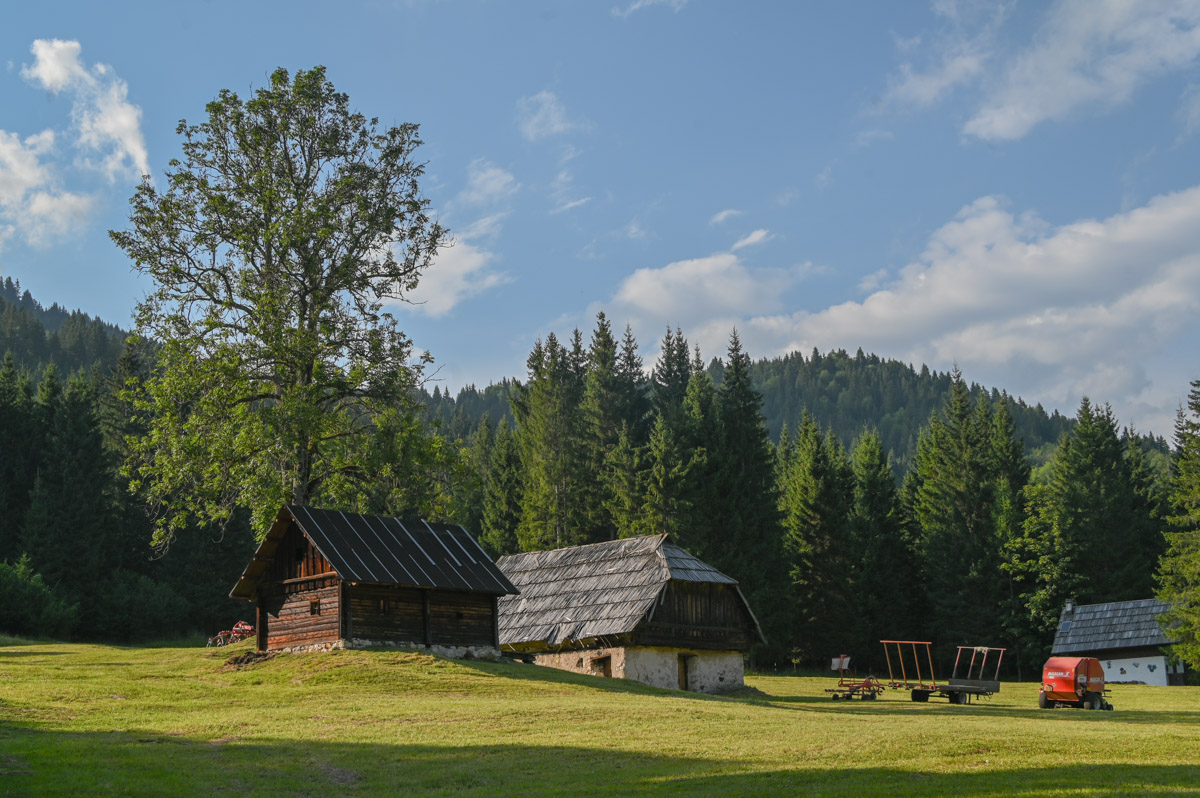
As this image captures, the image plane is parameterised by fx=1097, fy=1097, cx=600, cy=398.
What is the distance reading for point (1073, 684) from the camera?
36375 mm

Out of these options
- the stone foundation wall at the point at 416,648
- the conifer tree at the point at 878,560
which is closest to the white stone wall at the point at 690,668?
the stone foundation wall at the point at 416,648

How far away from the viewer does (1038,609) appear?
63.0m

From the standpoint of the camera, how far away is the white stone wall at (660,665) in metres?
38.6

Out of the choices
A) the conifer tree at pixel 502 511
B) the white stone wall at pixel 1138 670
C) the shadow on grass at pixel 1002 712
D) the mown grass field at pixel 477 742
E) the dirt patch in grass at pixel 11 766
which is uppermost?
the conifer tree at pixel 502 511

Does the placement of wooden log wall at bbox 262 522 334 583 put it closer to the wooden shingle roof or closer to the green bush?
the wooden shingle roof

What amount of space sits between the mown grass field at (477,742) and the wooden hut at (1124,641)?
95.4 feet

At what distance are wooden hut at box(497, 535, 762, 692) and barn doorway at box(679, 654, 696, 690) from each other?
1.4 inches

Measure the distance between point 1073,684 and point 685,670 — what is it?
13218 millimetres

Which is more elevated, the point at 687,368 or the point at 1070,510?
the point at 687,368

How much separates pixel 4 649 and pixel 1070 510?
2214 inches

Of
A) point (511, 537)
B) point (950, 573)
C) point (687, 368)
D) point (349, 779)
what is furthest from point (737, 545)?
point (349, 779)

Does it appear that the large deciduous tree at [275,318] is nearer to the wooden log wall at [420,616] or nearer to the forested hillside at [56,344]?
the wooden log wall at [420,616]

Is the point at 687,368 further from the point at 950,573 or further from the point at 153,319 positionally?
the point at 153,319

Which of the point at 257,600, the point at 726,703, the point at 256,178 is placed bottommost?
the point at 726,703
